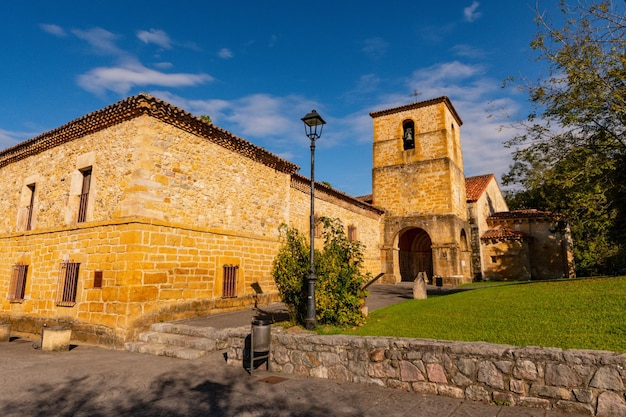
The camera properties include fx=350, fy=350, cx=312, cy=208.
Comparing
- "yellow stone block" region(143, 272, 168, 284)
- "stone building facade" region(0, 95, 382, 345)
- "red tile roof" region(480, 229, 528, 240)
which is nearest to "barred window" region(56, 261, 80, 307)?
"stone building facade" region(0, 95, 382, 345)

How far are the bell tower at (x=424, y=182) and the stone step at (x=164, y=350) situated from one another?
1594 centimetres

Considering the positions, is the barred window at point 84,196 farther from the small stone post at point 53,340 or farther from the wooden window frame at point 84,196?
the small stone post at point 53,340

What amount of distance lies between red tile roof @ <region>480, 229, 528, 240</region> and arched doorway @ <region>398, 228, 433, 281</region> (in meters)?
4.71

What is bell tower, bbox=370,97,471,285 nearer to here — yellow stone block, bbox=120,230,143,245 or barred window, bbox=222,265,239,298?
barred window, bbox=222,265,239,298

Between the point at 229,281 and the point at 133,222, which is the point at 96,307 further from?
the point at 229,281

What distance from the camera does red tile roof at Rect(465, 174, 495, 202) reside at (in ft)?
79.6

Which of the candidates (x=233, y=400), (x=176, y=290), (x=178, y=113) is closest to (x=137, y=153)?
(x=178, y=113)

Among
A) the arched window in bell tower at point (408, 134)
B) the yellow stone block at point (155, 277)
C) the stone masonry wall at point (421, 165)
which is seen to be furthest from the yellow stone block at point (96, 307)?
the arched window in bell tower at point (408, 134)

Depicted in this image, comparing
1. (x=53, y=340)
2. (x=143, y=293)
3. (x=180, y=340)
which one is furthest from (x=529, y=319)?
(x=53, y=340)

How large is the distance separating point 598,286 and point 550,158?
5923 mm

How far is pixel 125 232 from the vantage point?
9.00m

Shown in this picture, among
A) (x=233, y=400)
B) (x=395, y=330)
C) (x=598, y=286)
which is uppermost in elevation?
(x=598, y=286)

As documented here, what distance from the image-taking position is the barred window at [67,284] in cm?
1002

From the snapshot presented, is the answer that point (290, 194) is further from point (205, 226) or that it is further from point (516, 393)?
point (516, 393)
